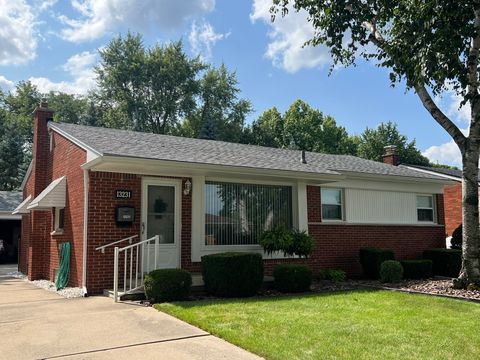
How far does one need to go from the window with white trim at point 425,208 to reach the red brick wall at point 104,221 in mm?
10461

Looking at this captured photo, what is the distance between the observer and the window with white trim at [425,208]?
52.6 feet

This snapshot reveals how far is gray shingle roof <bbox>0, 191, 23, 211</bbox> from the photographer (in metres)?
22.0

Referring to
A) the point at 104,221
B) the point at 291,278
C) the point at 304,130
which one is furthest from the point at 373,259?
the point at 304,130

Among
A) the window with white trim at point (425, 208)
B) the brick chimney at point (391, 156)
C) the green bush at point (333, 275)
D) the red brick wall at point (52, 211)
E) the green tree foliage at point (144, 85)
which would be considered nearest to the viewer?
A: the red brick wall at point (52, 211)

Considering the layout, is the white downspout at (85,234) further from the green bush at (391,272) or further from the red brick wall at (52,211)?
the green bush at (391,272)

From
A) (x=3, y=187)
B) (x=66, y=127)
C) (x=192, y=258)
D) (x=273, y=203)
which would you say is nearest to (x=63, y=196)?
(x=66, y=127)

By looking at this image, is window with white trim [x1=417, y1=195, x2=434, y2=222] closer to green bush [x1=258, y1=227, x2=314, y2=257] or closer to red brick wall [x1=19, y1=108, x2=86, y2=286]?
green bush [x1=258, y1=227, x2=314, y2=257]

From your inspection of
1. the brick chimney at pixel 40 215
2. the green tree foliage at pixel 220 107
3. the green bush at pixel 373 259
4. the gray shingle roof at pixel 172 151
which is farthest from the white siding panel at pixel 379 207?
the green tree foliage at pixel 220 107

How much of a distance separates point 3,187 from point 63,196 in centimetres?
2573

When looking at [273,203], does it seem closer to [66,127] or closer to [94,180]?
[94,180]

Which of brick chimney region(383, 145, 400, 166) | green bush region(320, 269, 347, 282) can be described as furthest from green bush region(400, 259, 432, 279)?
brick chimney region(383, 145, 400, 166)

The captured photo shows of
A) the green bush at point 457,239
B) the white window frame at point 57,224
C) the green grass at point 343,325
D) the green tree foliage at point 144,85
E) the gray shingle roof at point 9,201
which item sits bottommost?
the green grass at point 343,325

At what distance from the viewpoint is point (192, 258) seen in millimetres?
10711

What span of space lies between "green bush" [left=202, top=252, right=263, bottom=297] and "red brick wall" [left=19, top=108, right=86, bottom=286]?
9.89 ft
